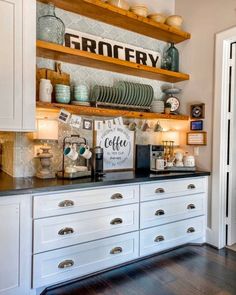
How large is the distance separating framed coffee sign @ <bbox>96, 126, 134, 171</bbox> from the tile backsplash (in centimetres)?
13

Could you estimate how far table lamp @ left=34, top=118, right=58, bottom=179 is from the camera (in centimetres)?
221

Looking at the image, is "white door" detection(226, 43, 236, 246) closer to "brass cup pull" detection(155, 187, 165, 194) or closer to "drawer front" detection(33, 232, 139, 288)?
"brass cup pull" detection(155, 187, 165, 194)

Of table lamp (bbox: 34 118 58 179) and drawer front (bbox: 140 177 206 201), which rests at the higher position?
table lamp (bbox: 34 118 58 179)

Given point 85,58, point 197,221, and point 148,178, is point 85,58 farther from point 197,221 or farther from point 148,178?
point 197,221

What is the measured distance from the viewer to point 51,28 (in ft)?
7.39

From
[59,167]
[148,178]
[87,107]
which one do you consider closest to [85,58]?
[87,107]

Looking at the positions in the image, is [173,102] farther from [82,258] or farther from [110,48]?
[82,258]

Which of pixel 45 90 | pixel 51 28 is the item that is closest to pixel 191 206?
pixel 45 90

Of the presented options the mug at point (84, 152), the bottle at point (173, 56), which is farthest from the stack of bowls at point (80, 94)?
the bottle at point (173, 56)

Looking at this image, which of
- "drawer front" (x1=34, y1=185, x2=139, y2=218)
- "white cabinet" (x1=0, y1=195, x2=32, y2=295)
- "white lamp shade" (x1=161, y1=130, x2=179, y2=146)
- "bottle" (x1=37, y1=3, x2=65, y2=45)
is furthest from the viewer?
"white lamp shade" (x1=161, y1=130, x2=179, y2=146)

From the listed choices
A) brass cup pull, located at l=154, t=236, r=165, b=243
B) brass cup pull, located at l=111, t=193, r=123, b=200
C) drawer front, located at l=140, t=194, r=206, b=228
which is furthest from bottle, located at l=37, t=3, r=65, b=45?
brass cup pull, located at l=154, t=236, r=165, b=243

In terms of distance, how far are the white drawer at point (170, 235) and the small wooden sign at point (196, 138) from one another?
88 centimetres

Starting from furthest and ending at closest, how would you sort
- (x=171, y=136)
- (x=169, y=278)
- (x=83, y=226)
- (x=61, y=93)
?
(x=171, y=136), (x=61, y=93), (x=169, y=278), (x=83, y=226)

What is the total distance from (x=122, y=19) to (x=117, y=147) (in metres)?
1.40
